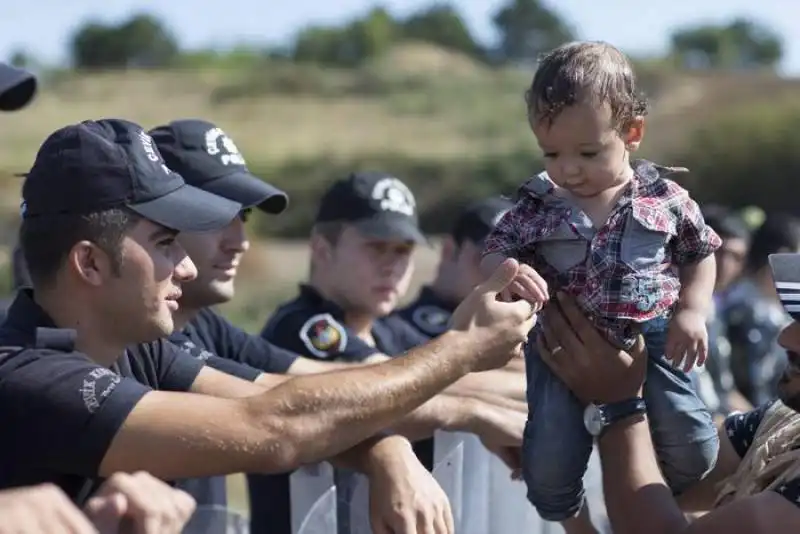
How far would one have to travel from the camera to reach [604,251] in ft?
10.1

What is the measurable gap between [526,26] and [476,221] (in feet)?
130

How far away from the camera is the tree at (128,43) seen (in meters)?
39.0

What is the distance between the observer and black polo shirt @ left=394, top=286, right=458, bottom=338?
5828mm

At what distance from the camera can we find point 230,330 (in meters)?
4.22

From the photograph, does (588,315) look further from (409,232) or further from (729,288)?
(729,288)

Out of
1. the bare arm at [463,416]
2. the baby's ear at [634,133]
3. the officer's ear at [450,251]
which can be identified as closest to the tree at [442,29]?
the officer's ear at [450,251]

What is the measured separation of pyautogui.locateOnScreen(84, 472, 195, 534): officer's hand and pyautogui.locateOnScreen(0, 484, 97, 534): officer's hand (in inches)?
2.2

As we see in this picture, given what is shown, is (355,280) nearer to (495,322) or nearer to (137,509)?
(495,322)

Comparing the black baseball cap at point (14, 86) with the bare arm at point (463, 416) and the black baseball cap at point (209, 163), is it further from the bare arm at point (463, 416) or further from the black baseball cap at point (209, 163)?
the bare arm at point (463, 416)

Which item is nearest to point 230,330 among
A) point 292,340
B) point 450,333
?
point 292,340

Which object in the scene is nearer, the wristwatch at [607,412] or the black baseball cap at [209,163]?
the wristwatch at [607,412]

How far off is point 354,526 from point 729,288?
533 cm

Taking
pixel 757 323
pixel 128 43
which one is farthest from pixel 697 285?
pixel 128 43

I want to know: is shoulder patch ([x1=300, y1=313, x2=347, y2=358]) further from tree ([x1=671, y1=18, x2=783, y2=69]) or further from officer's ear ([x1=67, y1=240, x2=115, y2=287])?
tree ([x1=671, y1=18, x2=783, y2=69])
